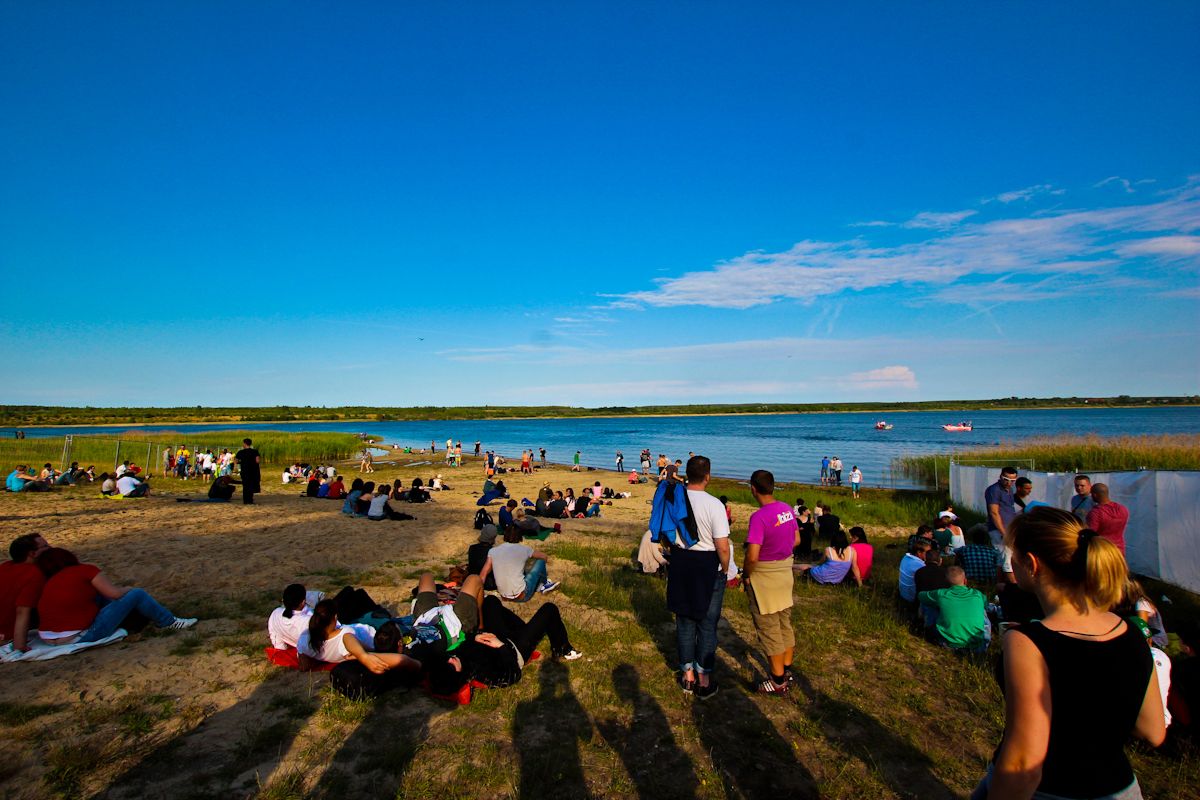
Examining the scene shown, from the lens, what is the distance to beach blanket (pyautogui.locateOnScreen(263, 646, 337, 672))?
20.0ft

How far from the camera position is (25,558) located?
6.79 m

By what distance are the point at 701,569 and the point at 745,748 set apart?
1419mm

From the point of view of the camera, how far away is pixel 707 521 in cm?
540

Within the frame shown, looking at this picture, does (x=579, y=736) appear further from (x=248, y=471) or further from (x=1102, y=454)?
(x=1102, y=454)

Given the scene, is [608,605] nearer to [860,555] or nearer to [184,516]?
[860,555]

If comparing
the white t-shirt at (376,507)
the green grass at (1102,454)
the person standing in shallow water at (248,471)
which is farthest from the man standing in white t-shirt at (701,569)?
the green grass at (1102,454)

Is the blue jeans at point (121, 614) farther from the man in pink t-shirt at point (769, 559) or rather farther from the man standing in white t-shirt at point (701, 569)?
the man in pink t-shirt at point (769, 559)

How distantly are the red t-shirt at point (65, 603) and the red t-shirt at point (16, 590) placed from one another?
87mm

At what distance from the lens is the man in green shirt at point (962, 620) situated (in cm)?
684

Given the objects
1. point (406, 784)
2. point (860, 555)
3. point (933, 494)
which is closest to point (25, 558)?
point (406, 784)

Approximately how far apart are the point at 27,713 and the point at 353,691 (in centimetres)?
256

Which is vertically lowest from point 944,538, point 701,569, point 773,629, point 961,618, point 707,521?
point 944,538

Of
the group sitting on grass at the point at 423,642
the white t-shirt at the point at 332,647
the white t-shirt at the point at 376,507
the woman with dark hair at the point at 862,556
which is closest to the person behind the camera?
the group sitting on grass at the point at 423,642

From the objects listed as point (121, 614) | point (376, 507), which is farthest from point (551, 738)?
point (376, 507)
